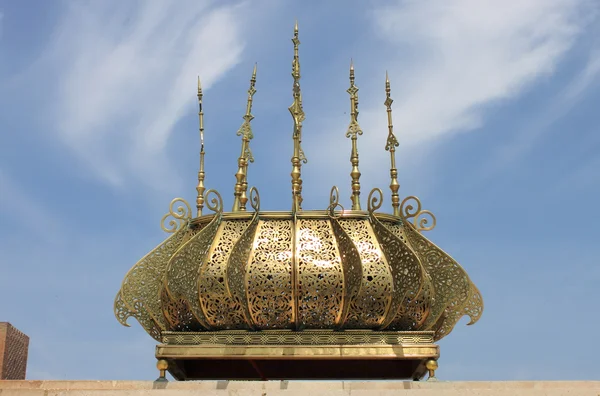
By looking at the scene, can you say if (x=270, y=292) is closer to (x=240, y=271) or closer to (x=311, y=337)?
(x=240, y=271)

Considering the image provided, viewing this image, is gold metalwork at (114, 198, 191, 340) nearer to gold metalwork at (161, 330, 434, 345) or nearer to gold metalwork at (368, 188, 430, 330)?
gold metalwork at (161, 330, 434, 345)

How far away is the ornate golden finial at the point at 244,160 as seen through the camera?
1242cm

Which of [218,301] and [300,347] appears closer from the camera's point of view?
[300,347]

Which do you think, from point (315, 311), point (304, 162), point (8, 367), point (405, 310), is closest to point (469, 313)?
point (405, 310)

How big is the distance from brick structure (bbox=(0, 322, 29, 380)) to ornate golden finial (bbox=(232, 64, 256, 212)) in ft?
12.4

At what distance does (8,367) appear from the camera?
12219 millimetres

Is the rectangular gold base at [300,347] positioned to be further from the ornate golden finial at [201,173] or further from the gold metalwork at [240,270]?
the ornate golden finial at [201,173]

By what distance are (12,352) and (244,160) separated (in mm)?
4497

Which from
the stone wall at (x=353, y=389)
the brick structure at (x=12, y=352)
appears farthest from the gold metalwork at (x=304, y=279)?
the brick structure at (x=12, y=352)

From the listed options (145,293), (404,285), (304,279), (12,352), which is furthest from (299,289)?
(12,352)

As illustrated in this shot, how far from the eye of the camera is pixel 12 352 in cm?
1234

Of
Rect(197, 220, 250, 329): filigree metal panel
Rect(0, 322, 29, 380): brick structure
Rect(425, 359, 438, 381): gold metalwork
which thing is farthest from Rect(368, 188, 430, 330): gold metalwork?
Rect(0, 322, 29, 380): brick structure

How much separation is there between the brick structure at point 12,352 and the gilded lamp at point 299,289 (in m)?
2.04

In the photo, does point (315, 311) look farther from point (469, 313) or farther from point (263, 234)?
point (469, 313)
